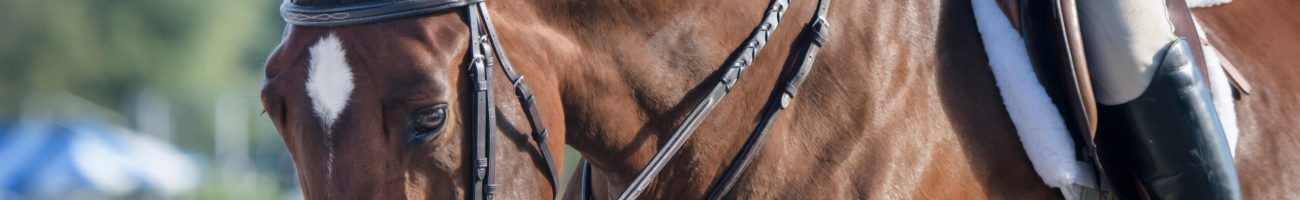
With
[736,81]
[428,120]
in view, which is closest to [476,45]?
[428,120]

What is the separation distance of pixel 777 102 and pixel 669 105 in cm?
23

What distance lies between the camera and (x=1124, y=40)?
307 cm

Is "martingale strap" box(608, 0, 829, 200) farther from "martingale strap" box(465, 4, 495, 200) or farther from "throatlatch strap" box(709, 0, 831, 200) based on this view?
"martingale strap" box(465, 4, 495, 200)

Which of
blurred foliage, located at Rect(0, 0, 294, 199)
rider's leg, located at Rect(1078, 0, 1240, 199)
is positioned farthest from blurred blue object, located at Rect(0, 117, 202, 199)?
rider's leg, located at Rect(1078, 0, 1240, 199)

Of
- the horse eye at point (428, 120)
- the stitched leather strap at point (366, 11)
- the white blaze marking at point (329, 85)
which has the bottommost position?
the horse eye at point (428, 120)

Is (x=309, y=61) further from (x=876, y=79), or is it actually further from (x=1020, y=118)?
(x=1020, y=118)

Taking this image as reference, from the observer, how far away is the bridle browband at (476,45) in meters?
2.67

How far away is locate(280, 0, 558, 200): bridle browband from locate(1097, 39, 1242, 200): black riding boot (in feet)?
4.27

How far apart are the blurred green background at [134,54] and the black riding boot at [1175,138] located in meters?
21.1

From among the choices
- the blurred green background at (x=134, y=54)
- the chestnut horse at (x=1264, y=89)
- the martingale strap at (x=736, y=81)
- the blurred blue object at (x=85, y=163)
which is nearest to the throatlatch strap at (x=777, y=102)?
the martingale strap at (x=736, y=81)

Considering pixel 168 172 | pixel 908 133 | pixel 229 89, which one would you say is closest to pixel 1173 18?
pixel 908 133

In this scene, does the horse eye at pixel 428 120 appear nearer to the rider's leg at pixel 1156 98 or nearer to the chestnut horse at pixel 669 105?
the chestnut horse at pixel 669 105

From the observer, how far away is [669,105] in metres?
3.02

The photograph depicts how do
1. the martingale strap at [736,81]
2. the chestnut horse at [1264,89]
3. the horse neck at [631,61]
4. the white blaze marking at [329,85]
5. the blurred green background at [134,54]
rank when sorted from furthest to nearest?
the blurred green background at [134,54] < the chestnut horse at [1264,89] < the martingale strap at [736,81] < the horse neck at [631,61] < the white blaze marking at [329,85]
